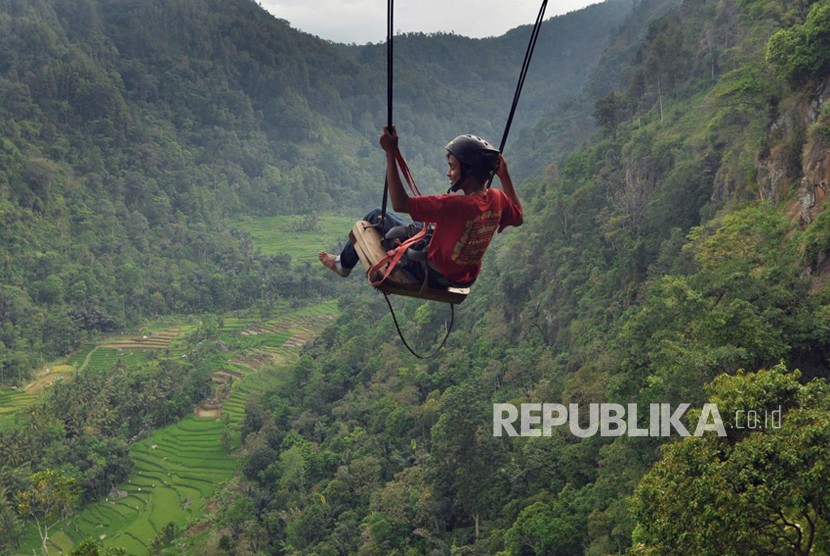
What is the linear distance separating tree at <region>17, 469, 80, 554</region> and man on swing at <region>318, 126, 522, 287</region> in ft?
71.9

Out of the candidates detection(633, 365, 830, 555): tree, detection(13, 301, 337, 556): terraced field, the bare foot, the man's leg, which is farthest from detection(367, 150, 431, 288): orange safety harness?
detection(13, 301, 337, 556): terraced field

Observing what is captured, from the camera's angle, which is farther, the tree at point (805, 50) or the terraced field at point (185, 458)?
the terraced field at point (185, 458)

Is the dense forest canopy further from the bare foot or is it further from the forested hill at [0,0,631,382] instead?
the bare foot

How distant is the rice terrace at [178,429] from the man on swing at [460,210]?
21.7 meters

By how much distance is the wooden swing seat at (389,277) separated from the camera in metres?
4.32

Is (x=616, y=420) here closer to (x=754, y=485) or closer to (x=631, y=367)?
(x=631, y=367)

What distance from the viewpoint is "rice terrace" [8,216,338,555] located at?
25.2 m

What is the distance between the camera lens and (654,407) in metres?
12.0

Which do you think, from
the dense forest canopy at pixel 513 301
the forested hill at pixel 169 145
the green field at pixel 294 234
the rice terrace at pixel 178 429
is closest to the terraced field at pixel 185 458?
the rice terrace at pixel 178 429

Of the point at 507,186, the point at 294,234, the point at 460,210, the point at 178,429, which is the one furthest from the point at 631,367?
the point at 294,234

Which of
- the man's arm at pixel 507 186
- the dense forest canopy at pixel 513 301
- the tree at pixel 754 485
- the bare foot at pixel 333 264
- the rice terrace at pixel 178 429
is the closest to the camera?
the man's arm at pixel 507 186

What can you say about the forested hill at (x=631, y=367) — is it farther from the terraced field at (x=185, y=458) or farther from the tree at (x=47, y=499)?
the tree at (x=47, y=499)

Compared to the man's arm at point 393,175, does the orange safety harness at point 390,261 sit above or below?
below

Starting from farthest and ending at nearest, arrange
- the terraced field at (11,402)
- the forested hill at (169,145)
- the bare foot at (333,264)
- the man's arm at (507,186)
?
the forested hill at (169,145) < the terraced field at (11,402) < the bare foot at (333,264) < the man's arm at (507,186)
